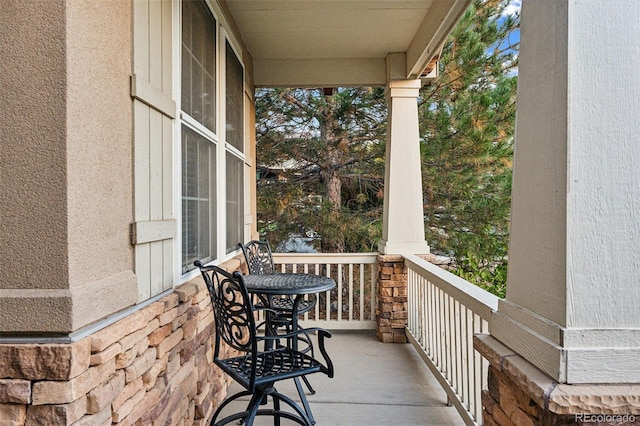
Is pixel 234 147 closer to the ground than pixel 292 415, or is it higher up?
higher up

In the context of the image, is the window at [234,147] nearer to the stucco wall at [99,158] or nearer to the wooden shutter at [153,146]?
the wooden shutter at [153,146]

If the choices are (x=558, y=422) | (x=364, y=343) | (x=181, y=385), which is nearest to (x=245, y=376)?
(x=181, y=385)

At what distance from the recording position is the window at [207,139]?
2213 millimetres

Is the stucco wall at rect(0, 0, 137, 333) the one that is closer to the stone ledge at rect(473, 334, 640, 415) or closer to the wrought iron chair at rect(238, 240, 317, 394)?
the stone ledge at rect(473, 334, 640, 415)

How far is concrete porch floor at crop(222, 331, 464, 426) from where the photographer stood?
2.53 m

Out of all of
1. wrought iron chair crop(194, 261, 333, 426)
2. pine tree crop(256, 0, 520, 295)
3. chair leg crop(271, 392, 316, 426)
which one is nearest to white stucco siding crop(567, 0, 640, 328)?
wrought iron chair crop(194, 261, 333, 426)

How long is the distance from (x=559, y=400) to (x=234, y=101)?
124 inches

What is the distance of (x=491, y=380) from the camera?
1490 millimetres

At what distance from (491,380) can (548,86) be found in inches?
43.3

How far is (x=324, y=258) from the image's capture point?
14.2 feet

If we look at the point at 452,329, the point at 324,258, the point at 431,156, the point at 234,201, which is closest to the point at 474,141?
the point at 431,156

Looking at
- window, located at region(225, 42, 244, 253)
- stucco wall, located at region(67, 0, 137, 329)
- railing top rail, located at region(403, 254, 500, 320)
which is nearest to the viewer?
stucco wall, located at region(67, 0, 137, 329)

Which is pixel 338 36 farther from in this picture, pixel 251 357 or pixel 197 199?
pixel 251 357

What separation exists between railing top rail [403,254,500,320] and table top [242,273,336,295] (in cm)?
79
